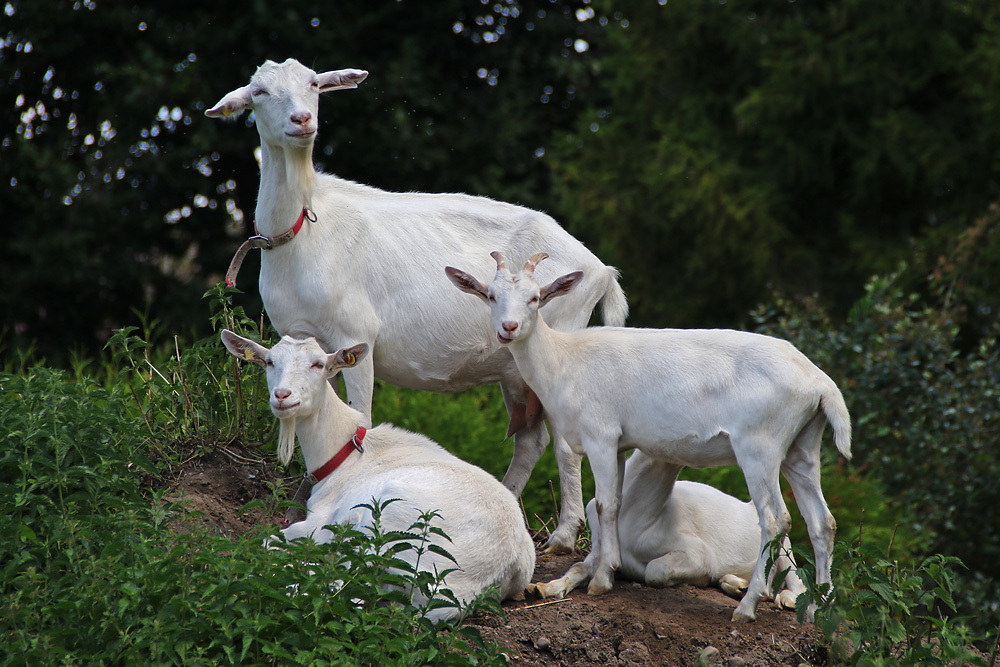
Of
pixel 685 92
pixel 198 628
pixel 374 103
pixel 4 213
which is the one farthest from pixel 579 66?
Result: pixel 198 628

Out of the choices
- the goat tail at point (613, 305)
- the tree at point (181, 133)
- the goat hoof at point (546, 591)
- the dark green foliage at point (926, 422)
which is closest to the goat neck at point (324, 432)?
the goat hoof at point (546, 591)

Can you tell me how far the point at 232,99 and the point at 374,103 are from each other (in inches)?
337

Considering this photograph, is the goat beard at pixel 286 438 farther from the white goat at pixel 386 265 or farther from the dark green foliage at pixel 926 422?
the dark green foliage at pixel 926 422

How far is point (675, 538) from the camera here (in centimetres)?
530

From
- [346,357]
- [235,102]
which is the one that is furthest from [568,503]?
[235,102]

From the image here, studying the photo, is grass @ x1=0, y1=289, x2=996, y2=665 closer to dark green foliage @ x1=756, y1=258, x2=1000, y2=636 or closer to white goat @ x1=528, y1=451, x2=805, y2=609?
white goat @ x1=528, y1=451, x2=805, y2=609

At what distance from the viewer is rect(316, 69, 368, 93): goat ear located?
5352mm

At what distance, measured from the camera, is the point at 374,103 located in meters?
13.7

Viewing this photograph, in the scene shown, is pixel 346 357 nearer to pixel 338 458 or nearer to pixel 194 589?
pixel 338 458

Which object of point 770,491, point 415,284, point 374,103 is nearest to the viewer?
point 770,491

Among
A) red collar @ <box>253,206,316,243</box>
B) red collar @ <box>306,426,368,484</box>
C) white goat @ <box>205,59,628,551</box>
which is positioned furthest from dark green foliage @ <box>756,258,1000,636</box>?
red collar @ <box>253,206,316,243</box>

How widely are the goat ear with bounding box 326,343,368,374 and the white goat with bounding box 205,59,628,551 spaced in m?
0.32

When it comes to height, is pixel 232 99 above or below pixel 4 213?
above

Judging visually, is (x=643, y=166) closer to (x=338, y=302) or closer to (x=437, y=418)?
(x=437, y=418)
